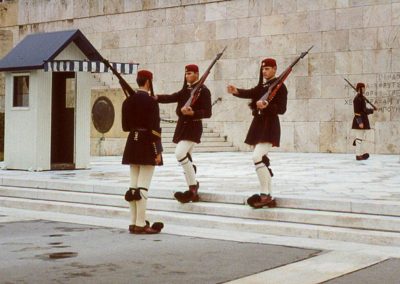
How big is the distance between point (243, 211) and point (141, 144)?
2.05 metres

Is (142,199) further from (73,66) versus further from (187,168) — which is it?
(73,66)

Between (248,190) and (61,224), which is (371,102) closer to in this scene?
(248,190)

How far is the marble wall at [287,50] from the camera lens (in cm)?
2288

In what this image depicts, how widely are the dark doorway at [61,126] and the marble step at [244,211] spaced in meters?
3.61

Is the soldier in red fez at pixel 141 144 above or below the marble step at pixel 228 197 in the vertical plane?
above

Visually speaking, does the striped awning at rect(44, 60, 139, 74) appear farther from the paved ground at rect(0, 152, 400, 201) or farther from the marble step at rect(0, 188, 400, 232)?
the marble step at rect(0, 188, 400, 232)

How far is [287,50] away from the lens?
2467 cm

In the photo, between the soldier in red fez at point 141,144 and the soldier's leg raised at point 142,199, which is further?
the soldier's leg raised at point 142,199

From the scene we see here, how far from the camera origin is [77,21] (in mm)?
31094

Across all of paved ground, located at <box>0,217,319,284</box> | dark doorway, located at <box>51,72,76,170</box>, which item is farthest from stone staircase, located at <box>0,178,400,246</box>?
dark doorway, located at <box>51,72,76,170</box>

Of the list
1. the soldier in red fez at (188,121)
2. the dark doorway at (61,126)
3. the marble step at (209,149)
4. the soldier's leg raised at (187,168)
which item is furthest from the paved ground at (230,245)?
the marble step at (209,149)

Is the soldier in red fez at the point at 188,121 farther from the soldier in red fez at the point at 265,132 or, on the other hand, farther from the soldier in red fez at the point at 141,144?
the soldier in red fez at the point at 141,144

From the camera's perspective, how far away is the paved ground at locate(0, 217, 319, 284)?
6336 millimetres

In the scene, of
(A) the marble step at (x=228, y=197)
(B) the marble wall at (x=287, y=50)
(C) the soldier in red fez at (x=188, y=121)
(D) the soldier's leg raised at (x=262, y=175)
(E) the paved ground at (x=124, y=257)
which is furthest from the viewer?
(B) the marble wall at (x=287, y=50)
